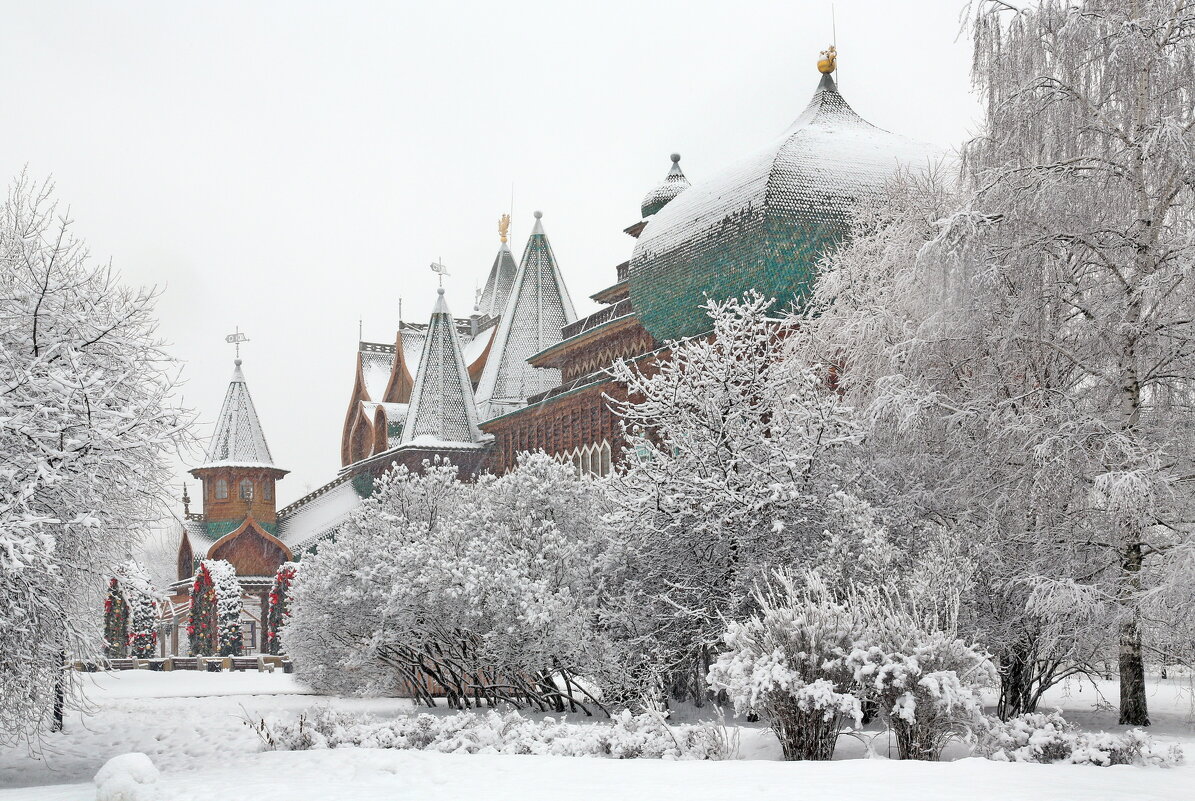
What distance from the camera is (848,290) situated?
72.7 ft

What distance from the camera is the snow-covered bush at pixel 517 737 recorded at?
11906 mm

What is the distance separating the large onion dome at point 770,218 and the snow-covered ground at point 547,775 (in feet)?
42.6

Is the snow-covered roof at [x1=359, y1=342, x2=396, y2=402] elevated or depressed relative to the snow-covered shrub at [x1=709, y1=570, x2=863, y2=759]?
elevated

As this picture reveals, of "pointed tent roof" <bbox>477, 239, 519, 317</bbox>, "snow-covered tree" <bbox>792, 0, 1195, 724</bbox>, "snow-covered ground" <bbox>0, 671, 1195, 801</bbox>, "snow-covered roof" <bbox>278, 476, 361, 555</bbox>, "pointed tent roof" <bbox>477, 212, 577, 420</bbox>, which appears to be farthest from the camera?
"pointed tent roof" <bbox>477, 239, 519, 317</bbox>

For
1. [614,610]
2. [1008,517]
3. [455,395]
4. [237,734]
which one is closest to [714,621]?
[614,610]

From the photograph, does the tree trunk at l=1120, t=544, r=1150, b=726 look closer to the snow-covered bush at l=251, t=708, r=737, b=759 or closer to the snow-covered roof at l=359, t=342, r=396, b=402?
the snow-covered bush at l=251, t=708, r=737, b=759

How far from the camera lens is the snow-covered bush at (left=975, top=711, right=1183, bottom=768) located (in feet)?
35.2

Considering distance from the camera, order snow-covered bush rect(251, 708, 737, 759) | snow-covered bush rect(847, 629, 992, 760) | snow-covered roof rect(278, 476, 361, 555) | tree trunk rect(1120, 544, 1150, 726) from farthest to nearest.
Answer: snow-covered roof rect(278, 476, 361, 555) → tree trunk rect(1120, 544, 1150, 726) → snow-covered bush rect(251, 708, 737, 759) → snow-covered bush rect(847, 629, 992, 760)

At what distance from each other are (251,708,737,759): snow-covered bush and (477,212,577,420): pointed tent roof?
2954 centimetres

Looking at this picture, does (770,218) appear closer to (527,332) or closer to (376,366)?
(527,332)

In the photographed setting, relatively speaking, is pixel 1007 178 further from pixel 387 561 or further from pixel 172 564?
pixel 172 564

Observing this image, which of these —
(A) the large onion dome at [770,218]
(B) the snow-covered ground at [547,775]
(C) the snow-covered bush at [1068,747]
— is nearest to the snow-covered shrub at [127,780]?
(B) the snow-covered ground at [547,775]

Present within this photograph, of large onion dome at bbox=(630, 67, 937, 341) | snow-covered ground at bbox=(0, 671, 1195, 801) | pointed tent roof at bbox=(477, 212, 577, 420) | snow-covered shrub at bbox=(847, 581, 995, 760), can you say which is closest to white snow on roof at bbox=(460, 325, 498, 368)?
pointed tent roof at bbox=(477, 212, 577, 420)

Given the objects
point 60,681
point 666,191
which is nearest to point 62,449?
point 60,681
